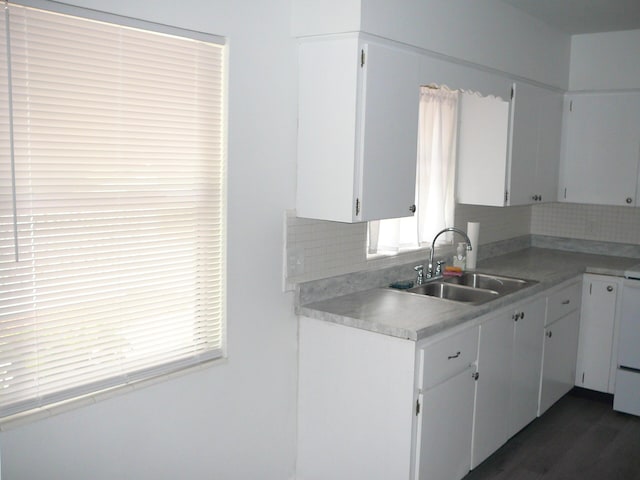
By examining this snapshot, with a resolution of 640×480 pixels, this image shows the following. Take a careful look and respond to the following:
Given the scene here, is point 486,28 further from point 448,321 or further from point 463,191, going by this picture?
point 448,321

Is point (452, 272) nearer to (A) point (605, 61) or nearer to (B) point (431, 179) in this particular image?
(B) point (431, 179)

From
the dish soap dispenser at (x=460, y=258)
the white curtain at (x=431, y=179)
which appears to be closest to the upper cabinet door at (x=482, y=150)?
the white curtain at (x=431, y=179)

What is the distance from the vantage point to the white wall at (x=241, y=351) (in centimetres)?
231

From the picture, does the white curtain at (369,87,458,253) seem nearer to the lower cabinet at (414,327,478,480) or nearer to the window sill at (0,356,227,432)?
the lower cabinet at (414,327,478,480)

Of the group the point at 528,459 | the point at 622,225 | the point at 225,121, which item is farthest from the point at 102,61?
the point at 622,225

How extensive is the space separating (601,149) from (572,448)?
2.24 m

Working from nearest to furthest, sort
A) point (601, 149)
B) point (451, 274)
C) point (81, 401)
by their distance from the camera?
point (81, 401), point (451, 274), point (601, 149)

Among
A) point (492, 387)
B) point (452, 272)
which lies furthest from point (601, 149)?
point (492, 387)

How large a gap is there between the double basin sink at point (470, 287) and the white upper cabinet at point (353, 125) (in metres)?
0.85

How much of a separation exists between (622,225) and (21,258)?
4.44m

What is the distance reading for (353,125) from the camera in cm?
276

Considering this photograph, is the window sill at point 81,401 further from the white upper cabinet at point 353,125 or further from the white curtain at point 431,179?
the white curtain at point 431,179

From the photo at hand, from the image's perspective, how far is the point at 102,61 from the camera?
7.12 feet

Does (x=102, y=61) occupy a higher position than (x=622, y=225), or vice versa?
(x=102, y=61)
